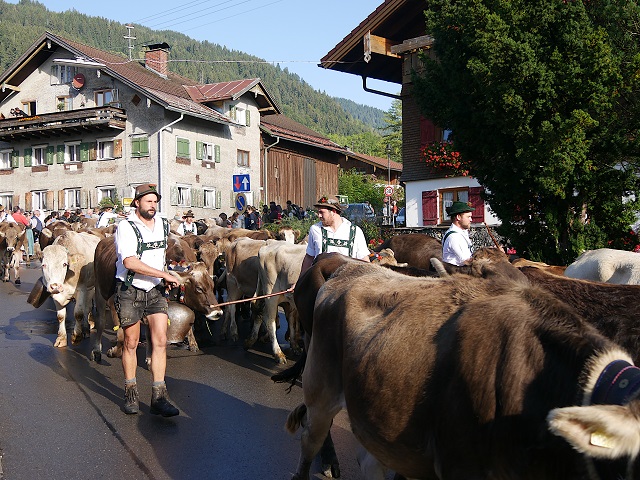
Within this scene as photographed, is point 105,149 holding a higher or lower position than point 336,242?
higher

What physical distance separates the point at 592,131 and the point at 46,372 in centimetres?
786

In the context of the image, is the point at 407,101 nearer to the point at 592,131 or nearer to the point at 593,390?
the point at 592,131

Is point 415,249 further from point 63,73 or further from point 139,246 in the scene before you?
point 63,73

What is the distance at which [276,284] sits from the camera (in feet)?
33.4

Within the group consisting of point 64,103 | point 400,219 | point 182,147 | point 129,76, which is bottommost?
point 400,219

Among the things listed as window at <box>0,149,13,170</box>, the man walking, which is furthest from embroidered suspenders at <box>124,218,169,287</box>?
window at <box>0,149,13,170</box>

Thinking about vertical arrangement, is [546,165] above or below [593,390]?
above

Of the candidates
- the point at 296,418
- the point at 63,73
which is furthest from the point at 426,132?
the point at 63,73

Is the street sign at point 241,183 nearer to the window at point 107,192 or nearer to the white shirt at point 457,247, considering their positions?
the white shirt at point 457,247

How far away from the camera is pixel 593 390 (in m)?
2.38

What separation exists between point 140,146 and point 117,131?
84.9 inches

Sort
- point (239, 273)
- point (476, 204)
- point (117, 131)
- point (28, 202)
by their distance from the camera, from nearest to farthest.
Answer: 1. point (239, 273)
2. point (476, 204)
3. point (117, 131)
4. point (28, 202)

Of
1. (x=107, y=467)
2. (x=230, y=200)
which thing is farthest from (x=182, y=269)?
(x=230, y=200)

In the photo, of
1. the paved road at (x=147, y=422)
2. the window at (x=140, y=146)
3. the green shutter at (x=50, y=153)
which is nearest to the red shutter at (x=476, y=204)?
the paved road at (x=147, y=422)
